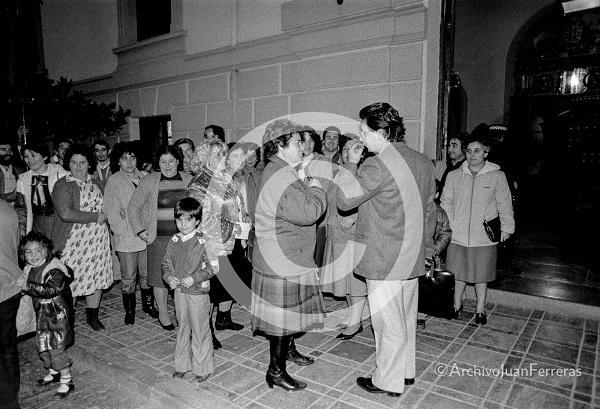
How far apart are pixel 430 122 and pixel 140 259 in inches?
160

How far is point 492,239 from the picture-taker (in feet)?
14.6

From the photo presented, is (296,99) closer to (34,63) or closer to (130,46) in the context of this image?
(130,46)

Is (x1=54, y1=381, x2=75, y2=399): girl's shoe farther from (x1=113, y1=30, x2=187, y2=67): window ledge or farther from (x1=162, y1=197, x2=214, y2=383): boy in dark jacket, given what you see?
(x1=113, y1=30, x2=187, y2=67): window ledge

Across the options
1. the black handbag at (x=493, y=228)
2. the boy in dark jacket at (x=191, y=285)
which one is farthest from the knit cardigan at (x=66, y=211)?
the black handbag at (x=493, y=228)

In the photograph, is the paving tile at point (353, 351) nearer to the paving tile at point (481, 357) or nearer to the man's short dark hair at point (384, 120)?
the paving tile at point (481, 357)

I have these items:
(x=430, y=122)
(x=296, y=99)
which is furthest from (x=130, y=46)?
(x=430, y=122)

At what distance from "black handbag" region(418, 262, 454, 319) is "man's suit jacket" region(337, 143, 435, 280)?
104 cm

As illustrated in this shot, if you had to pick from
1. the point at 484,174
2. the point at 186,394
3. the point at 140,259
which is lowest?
the point at 186,394

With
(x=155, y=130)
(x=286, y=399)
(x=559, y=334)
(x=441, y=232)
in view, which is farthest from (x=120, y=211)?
(x=155, y=130)

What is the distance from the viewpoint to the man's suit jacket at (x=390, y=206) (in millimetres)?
2926

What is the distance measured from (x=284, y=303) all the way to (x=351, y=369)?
1.02m

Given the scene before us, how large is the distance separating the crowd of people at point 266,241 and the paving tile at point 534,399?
2.46ft

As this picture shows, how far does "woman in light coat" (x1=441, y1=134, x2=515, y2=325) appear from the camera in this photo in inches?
174

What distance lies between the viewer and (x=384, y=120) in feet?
9.71
